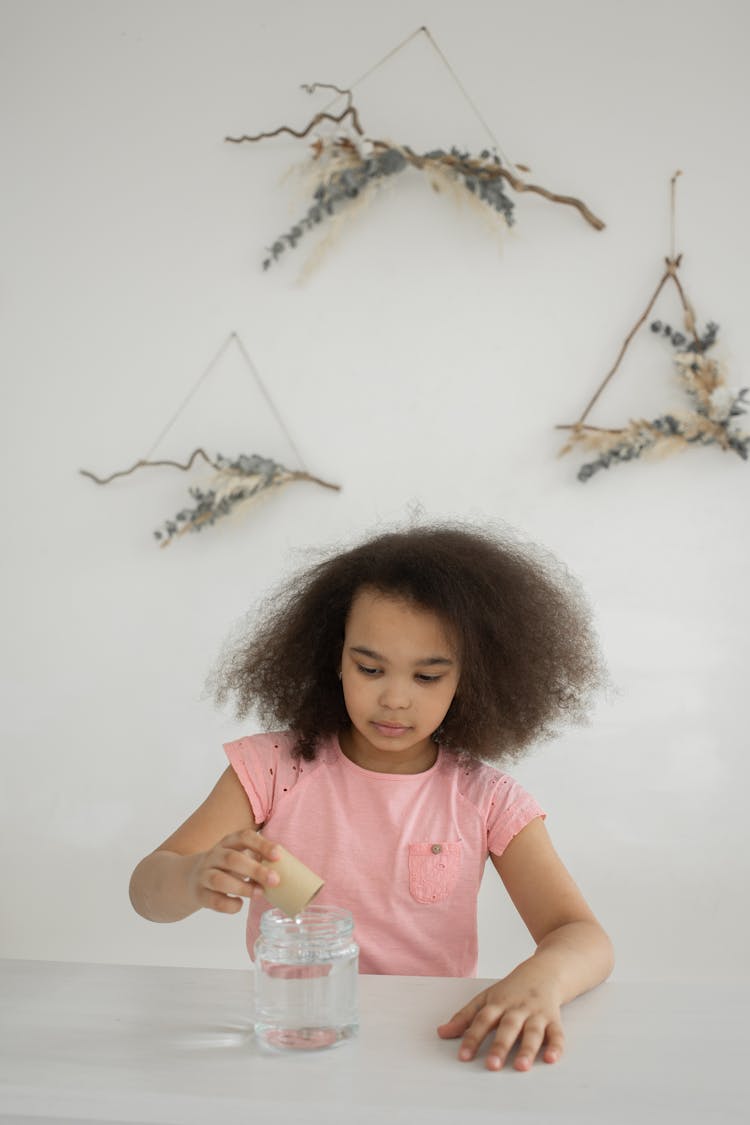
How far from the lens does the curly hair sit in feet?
4.59

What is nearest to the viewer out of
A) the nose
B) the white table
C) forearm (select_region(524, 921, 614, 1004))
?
the white table

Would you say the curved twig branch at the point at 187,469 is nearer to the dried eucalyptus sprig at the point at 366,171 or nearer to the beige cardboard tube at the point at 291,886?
the dried eucalyptus sprig at the point at 366,171

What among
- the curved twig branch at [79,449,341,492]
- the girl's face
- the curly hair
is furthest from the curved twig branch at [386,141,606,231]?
the girl's face

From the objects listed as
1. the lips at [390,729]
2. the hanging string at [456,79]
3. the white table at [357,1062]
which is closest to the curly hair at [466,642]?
the lips at [390,729]

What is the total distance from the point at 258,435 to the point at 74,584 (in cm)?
57

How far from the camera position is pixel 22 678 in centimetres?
289

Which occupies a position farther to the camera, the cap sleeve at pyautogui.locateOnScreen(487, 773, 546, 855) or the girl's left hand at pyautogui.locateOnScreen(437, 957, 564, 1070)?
the cap sleeve at pyautogui.locateOnScreen(487, 773, 546, 855)

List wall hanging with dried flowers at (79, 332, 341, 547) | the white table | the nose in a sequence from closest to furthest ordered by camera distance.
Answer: the white table
the nose
wall hanging with dried flowers at (79, 332, 341, 547)

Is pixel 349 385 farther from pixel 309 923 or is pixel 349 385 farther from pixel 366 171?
pixel 309 923

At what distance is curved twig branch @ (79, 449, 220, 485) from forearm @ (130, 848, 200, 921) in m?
1.60

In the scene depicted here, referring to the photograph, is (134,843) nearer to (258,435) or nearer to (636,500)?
(258,435)

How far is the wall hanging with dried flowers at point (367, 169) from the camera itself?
8.84 feet

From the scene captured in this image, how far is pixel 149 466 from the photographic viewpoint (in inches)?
112

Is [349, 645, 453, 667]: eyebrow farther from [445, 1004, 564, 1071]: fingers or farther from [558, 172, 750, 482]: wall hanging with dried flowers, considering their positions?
[558, 172, 750, 482]: wall hanging with dried flowers
